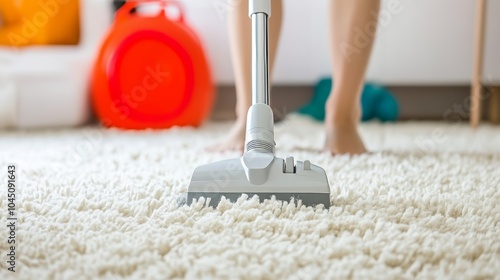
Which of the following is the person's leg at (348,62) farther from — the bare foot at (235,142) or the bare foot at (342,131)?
the bare foot at (235,142)

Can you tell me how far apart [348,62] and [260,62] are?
17.0 inches

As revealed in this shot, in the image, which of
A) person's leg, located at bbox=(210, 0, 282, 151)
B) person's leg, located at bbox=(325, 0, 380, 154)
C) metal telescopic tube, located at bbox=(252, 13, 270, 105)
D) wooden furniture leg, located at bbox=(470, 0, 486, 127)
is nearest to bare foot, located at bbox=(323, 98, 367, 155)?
person's leg, located at bbox=(325, 0, 380, 154)

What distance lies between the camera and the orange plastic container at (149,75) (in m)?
1.79

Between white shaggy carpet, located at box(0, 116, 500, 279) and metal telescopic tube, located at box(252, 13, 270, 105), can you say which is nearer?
white shaggy carpet, located at box(0, 116, 500, 279)

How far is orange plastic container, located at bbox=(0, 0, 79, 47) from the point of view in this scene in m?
1.93

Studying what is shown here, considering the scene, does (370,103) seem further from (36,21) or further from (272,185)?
(272,185)

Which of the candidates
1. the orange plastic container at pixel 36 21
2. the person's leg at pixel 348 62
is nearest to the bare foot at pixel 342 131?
the person's leg at pixel 348 62

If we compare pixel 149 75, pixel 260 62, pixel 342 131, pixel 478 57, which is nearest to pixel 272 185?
pixel 260 62

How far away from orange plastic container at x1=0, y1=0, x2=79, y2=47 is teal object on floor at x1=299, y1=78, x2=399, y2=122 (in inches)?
32.4

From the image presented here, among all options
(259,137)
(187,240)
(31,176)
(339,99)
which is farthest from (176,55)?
(187,240)

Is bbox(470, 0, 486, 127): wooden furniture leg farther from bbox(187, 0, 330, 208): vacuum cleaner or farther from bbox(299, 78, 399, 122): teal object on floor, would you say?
bbox(187, 0, 330, 208): vacuum cleaner

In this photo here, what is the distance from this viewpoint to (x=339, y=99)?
1.20 m

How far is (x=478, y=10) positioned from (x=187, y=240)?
1.54 m

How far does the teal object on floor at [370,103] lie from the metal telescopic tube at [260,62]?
1272mm
